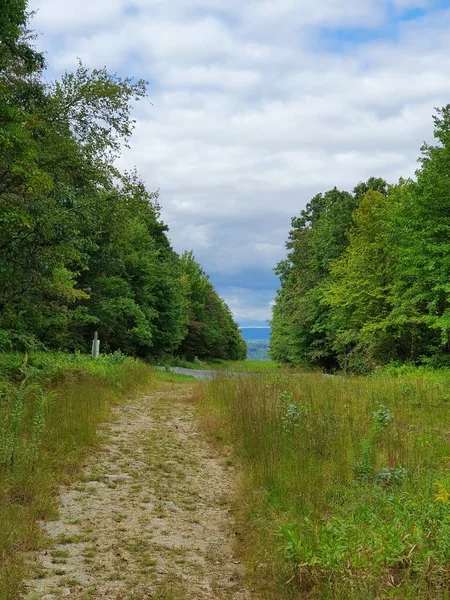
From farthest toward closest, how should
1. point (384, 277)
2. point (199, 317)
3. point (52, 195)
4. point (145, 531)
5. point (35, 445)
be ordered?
point (199, 317)
point (384, 277)
point (52, 195)
point (35, 445)
point (145, 531)

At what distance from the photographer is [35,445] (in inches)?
215

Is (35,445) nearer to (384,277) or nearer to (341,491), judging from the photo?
(341,491)

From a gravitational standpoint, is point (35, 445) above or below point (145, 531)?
above

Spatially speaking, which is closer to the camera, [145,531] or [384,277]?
[145,531]

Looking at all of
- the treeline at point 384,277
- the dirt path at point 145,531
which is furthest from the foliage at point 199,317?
the dirt path at point 145,531

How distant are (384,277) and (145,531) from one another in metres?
21.8

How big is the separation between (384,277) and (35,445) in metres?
21.5

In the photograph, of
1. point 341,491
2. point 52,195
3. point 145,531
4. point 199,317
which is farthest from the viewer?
point 199,317

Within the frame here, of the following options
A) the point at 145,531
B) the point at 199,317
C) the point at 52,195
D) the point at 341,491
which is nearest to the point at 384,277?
the point at 52,195

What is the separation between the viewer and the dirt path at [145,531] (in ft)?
11.5

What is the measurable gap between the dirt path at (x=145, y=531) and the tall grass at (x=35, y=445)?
0.19m

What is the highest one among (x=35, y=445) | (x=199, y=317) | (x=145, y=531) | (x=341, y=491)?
(x=199, y=317)

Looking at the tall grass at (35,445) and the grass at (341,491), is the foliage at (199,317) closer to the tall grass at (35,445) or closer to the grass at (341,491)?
the tall grass at (35,445)

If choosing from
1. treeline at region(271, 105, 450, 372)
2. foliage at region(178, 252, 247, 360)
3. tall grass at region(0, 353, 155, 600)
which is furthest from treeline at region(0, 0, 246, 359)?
foliage at region(178, 252, 247, 360)
